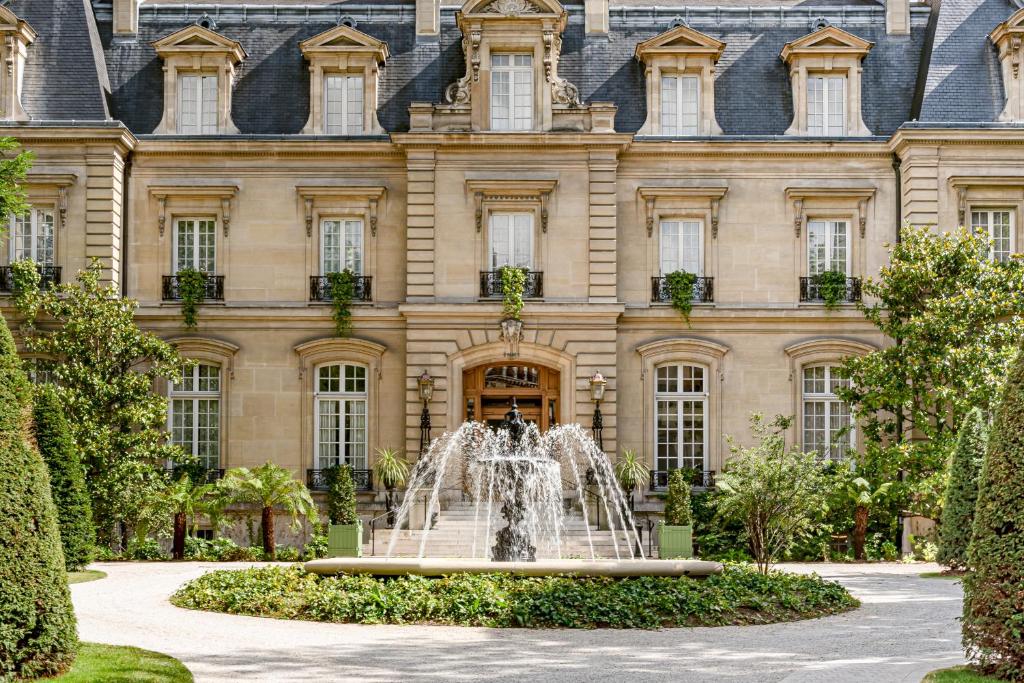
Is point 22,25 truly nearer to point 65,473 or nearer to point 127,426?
point 127,426

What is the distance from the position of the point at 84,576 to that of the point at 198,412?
699 cm

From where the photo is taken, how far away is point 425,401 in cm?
2530

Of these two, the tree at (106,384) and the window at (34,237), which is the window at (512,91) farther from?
the window at (34,237)

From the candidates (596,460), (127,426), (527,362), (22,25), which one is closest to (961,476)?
(596,460)

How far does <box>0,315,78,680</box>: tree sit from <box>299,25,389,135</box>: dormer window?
16.7 metres

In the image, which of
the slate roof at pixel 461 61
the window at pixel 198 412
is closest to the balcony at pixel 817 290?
the slate roof at pixel 461 61

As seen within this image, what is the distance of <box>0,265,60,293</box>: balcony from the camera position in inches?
994

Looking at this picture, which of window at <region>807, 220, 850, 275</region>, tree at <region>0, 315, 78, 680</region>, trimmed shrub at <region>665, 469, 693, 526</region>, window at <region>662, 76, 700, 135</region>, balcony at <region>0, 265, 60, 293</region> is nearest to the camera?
tree at <region>0, 315, 78, 680</region>

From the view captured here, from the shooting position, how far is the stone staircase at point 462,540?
21.9 metres

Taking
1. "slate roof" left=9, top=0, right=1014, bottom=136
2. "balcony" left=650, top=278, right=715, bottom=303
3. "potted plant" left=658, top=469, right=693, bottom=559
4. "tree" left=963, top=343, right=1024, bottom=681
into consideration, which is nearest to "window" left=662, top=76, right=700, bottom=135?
"slate roof" left=9, top=0, right=1014, bottom=136

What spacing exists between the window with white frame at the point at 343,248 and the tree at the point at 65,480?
24.8ft

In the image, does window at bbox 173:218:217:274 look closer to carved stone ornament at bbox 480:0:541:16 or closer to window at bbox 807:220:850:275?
carved stone ornament at bbox 480:0:541:16

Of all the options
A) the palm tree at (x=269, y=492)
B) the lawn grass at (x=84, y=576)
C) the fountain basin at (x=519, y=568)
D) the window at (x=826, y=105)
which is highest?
the window at (x=826, y=105)

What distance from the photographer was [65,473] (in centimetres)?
1966
